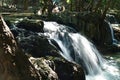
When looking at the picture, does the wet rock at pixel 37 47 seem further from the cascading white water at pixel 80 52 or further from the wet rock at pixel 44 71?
the wet rock at pixel 44 71

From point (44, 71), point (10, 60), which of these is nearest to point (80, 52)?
point (44, 71)

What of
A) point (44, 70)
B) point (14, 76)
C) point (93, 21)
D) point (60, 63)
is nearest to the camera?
point (14, 76)

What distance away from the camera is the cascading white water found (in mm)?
15711

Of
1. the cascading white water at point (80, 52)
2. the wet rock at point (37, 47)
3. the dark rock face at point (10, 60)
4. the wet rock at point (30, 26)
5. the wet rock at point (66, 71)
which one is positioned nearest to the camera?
the dark rock face at point (10, 60)

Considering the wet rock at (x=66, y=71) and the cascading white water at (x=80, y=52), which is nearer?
the wet rock at (x=66, y=71)

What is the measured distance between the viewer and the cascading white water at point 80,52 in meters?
15.7

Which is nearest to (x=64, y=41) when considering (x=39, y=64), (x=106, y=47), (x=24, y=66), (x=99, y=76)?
(x=99, y=76)

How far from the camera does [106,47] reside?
2278cm

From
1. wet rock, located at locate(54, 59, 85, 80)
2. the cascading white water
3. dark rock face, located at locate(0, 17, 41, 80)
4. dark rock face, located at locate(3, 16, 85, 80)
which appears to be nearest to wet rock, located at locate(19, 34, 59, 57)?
dark rock face, located at locate(3, 16, 85, 80)

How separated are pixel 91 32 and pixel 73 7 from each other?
57.3 ft

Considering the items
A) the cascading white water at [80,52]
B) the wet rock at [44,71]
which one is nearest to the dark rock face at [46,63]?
the wet rock at [44,71]

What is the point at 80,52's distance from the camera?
17.8m

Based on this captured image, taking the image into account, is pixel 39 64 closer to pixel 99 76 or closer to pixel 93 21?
pixel 99 76

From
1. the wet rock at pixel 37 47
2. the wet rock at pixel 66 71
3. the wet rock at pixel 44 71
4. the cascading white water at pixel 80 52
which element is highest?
the wet rock at pixel 44 71
